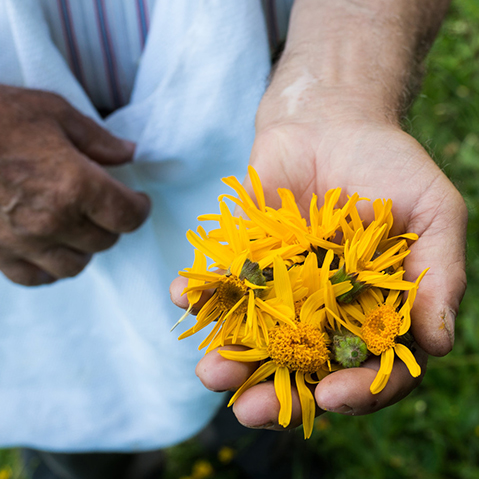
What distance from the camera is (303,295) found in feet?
2.72

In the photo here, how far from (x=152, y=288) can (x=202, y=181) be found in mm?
390

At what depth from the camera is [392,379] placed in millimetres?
796

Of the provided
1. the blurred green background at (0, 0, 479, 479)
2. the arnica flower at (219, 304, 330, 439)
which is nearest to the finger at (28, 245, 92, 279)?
the arnica flower at (219, 304, 330, 439)

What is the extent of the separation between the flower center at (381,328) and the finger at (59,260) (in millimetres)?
854

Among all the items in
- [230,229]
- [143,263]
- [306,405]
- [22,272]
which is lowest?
[143,263]

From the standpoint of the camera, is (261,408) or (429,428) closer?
(261,408)

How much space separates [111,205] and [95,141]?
19 centimetres

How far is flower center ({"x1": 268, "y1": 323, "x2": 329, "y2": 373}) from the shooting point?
2.63ft

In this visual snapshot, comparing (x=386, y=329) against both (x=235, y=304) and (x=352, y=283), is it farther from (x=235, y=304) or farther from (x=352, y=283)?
(x=235, y=304)

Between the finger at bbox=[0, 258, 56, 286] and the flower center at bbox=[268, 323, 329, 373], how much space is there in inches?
33.2


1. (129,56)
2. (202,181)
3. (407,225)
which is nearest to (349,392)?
(407,225)

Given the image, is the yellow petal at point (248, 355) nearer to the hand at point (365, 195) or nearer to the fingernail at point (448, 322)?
the hand at point (365, 195)

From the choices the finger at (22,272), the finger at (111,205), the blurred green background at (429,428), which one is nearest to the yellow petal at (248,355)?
the finger at (111,205)

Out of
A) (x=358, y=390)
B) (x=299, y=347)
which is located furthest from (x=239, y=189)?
(x=358, y=390)
